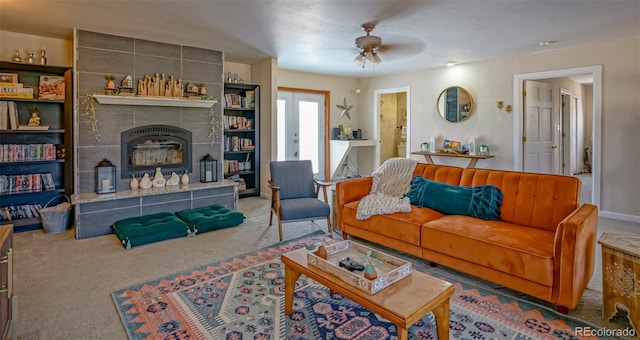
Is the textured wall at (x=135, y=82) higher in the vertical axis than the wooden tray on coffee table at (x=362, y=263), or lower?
higher

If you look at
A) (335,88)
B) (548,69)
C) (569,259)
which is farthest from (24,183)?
(548,69)

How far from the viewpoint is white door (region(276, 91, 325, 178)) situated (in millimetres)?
7164

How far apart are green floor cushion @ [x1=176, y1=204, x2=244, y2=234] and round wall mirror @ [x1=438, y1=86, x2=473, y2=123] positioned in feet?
14.5

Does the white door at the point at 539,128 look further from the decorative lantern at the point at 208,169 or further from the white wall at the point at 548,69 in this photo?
the decorative lantern at the point at 208,169

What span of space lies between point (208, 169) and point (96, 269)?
2.37 metres

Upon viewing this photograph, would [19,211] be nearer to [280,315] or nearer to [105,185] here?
[105,185]

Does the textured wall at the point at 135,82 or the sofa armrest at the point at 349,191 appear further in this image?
the textured wall at the point at 135,82

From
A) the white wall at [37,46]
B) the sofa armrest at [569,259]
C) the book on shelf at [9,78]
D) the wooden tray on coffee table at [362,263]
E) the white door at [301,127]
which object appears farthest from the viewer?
the white door at [301,127]

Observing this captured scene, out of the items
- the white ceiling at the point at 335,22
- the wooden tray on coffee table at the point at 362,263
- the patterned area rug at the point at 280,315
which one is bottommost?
the patterned area rug at the point at 280,315

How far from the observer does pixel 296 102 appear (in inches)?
289

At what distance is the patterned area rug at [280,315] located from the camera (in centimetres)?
205

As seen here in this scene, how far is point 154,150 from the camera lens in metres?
4.88

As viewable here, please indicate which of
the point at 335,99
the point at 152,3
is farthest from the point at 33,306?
the point at 335,99

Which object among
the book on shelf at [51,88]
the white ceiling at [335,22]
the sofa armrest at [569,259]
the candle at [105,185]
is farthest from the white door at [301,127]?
the sofa armrest at [569,259]
